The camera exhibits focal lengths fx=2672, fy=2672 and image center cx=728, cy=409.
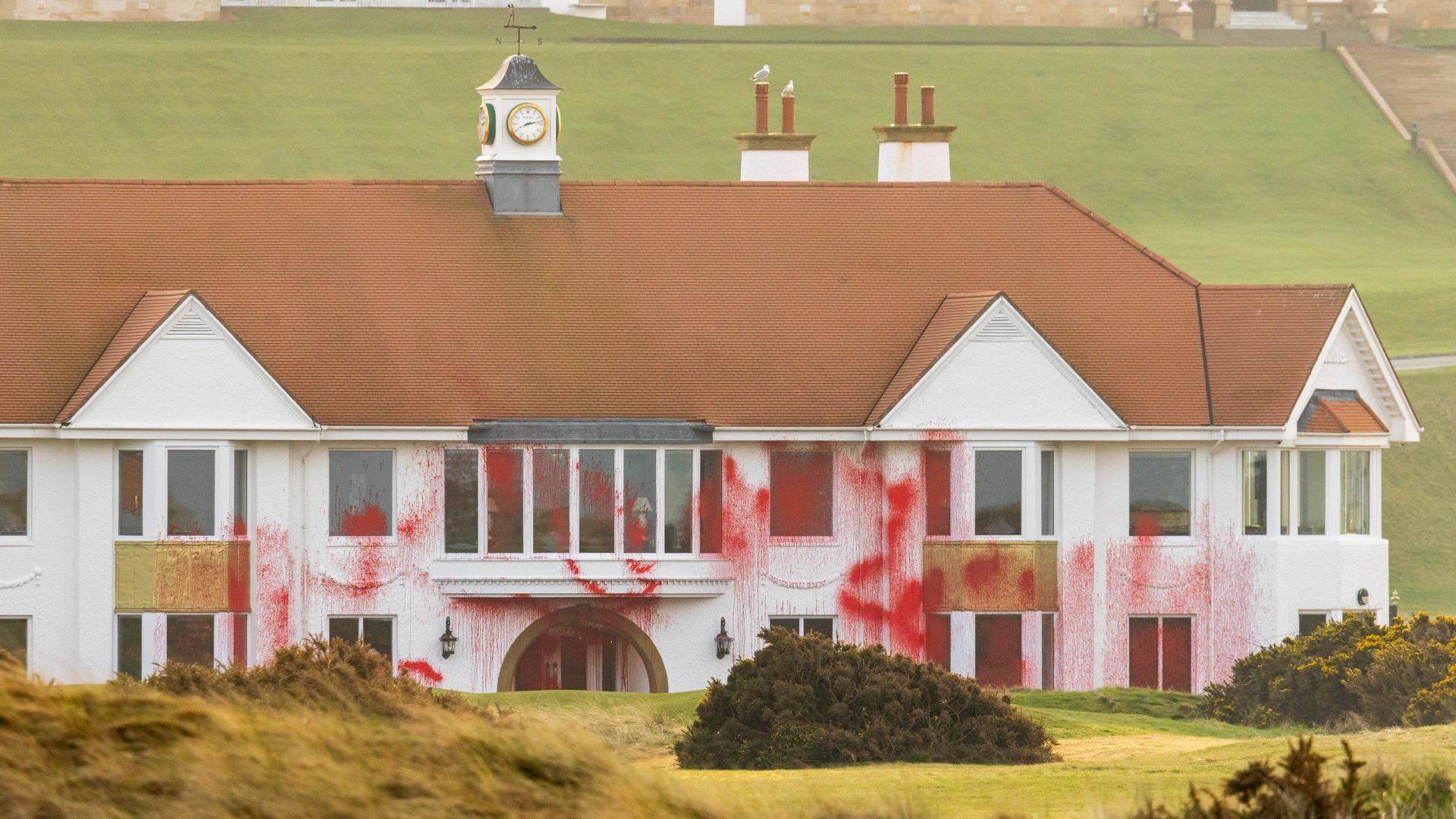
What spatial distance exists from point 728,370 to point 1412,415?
1119 centimetres

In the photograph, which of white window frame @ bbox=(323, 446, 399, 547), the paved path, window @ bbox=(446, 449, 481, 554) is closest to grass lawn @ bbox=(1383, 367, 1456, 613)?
the paved path

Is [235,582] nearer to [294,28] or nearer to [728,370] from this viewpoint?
[728,370]

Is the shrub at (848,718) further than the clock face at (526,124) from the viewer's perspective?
No

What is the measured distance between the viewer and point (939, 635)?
4119 cm

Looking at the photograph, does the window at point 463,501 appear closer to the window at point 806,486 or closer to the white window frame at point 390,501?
the white window frame at point 390,501

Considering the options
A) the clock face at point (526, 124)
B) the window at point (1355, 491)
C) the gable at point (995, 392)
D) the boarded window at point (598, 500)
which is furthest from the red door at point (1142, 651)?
the clock face at point (526, 124)

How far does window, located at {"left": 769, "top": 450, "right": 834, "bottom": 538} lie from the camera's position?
41688mm

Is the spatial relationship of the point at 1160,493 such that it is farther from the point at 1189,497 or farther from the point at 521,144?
the point at 521,144

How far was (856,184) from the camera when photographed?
4556cm

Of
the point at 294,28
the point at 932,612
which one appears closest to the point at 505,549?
the point at 932,612

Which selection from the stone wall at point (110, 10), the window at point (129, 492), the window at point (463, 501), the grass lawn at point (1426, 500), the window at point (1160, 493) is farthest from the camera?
the stone wall at point (110, 10)

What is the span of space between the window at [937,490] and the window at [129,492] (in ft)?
39.2

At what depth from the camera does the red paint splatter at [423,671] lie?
40.4 metres

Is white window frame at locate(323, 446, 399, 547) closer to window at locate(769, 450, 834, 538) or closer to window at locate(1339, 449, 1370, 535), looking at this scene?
window at locate(769, 450, 834, 538)
